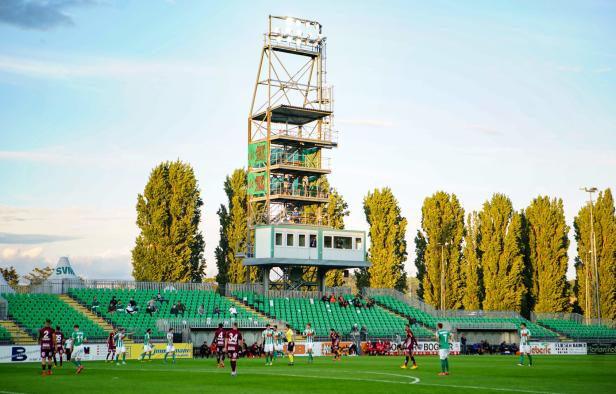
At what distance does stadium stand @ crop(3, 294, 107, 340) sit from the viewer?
181 feet

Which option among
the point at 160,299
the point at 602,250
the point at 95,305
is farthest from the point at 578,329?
the point at 95,305

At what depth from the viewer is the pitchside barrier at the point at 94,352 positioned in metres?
48.8

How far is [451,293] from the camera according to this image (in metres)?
95.0

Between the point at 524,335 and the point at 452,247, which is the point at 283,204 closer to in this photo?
the point at 452,247

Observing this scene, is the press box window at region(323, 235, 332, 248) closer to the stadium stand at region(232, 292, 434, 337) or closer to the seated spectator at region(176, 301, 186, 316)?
the stadium stand at region(232, 292, 434, 337)

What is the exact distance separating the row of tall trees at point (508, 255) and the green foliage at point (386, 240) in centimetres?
386

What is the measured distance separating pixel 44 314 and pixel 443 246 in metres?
51.4

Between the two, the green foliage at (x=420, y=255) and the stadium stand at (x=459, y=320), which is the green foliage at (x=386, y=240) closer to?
the green foliage at (x=420, y=255)

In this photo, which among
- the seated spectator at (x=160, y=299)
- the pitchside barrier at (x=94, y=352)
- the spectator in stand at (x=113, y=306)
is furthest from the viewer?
the seated spectator at (x=160, y=299)

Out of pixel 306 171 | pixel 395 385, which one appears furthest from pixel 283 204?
pixel 395 385

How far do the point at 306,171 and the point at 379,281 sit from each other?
74.6ft

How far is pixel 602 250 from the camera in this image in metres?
93.2

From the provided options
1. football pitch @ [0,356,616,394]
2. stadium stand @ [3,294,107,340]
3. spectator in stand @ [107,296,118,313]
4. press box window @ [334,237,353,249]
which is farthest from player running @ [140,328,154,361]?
press box window @ [334,237,353,249]

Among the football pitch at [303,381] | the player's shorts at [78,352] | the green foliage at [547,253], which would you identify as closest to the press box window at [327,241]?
the green foliage at [547,253]
